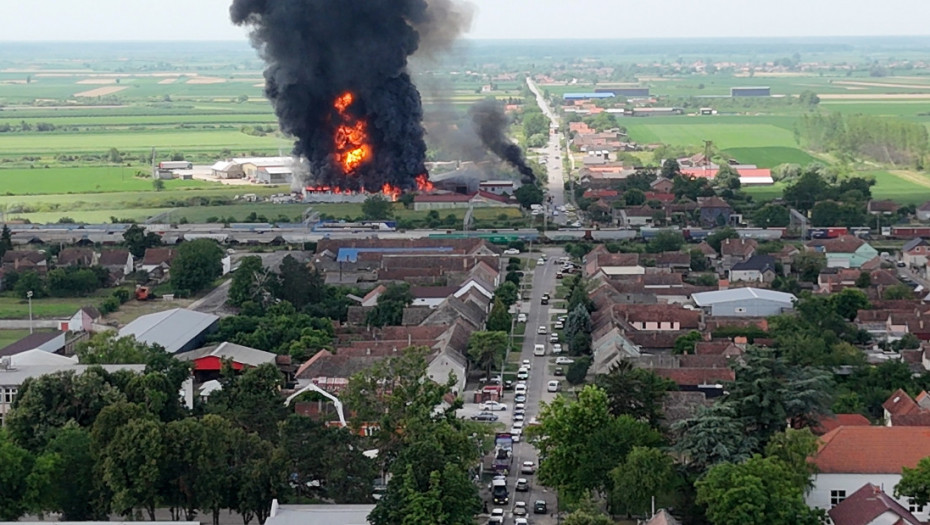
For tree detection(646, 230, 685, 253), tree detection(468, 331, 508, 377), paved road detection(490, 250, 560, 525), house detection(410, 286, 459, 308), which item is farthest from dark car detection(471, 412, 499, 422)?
tree detection(646, 230, 685, 253)

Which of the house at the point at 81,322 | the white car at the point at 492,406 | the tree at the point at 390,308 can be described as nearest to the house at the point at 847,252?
the tree at the point at 390,308

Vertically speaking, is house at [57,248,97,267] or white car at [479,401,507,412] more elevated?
white car at [479,401,507,412]

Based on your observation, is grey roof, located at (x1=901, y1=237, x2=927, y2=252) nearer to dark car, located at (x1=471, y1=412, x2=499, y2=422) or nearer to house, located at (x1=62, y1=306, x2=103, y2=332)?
dark car, located at (x1=471, y1=412, x2=499, y2=422)

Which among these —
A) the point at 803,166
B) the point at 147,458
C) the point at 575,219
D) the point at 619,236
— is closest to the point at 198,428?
the point at 147,458

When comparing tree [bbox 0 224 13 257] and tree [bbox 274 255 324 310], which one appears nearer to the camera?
tree [bbox 274 255 324 310]

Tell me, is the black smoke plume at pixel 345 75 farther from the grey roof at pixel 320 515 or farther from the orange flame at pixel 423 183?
the grey roof at pixel 320 515
